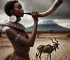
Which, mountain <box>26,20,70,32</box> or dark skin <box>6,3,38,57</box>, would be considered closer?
dark skin <box>6,3,38,57</box>

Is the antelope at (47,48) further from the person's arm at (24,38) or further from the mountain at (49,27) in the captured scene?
the person's arm at (24,38)

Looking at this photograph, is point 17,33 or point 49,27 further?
point 49,27

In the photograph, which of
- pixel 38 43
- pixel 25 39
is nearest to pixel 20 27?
pixel 25 39

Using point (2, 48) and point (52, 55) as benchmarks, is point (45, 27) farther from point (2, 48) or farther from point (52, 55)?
point (2, 48)

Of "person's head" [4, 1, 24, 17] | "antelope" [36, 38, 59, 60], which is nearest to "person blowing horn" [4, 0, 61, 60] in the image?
"person's head" [4, 1, 24, 17]

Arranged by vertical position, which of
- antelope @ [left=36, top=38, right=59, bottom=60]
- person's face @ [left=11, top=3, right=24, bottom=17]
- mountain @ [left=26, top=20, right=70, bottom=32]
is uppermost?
person's face @ [left=11, top=3, right=24, bottom=17]

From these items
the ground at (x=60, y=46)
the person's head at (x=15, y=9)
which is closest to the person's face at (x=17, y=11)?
the person's head at (x=15, y=9)

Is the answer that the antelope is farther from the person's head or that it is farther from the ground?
the person's head

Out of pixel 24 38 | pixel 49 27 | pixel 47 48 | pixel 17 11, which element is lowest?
pixel 47 48

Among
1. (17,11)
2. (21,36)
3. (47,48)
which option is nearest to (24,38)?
(21,36)

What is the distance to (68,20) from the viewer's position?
3523 millimetres

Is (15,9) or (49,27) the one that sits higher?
(15,9)

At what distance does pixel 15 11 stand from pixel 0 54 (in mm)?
2207

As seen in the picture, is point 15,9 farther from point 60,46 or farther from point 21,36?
point 60,46
